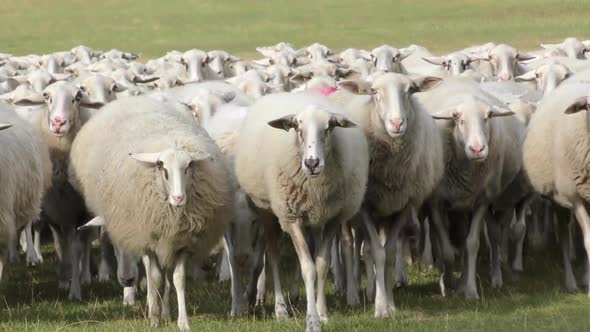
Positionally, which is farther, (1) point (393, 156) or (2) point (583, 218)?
(2) point (583, 218)

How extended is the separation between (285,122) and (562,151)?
2.74 meters

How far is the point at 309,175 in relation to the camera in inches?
331

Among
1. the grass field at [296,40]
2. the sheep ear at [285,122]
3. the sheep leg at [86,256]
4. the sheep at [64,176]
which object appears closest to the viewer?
the sheep ear at [285,122]

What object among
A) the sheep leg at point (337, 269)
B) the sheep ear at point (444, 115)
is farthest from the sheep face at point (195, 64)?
the sheep ear at point (444, 115)

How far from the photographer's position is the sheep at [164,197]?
8555 millimetres

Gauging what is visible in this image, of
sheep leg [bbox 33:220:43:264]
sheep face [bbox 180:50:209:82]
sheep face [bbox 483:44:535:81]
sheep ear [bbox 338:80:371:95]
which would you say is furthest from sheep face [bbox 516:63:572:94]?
sheep leg [bbox 33:220:43:264]

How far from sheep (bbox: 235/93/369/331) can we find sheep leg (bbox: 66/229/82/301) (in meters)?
2.17

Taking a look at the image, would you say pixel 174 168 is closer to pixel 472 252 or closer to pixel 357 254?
pixel 357 254

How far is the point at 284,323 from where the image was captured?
336 inches

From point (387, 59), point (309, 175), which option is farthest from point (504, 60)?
point (309, 175)

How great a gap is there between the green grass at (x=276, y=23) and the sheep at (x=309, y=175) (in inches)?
1270

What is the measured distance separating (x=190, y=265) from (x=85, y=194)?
180cm

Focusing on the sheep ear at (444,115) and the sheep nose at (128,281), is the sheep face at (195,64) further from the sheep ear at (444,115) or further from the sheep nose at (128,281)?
the sheep nose at (128,281)

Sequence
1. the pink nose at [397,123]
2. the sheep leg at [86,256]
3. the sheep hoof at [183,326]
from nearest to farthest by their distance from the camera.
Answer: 1. the sheep hoof at [183,326]
2. the pink nose at [397,123]
3. the sheep leg at [86,256]
